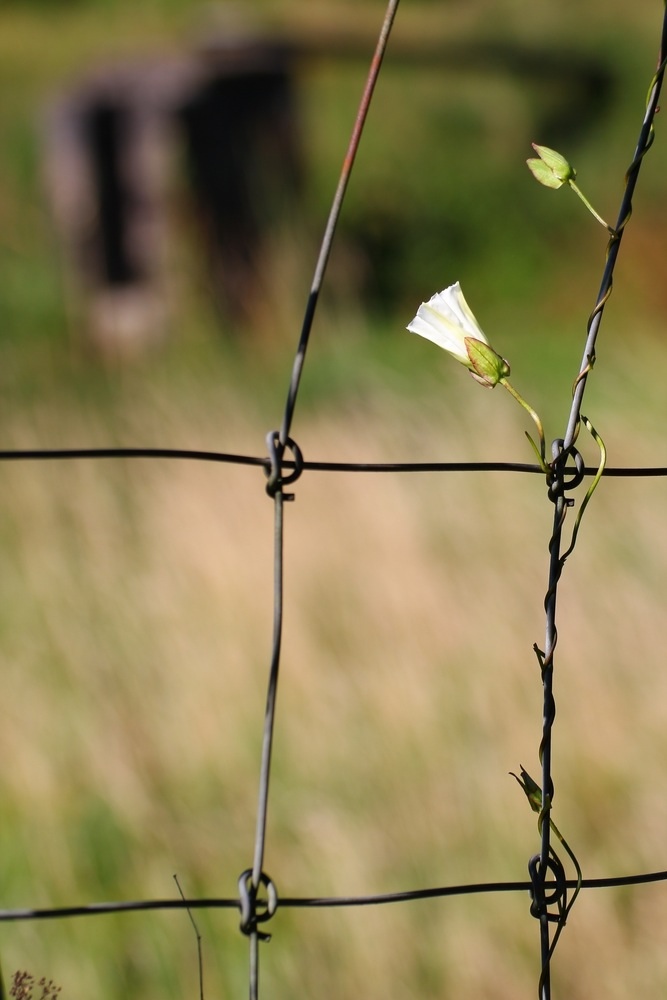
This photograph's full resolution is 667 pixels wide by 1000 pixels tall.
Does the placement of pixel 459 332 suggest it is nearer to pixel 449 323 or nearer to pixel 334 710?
pixel 449 323

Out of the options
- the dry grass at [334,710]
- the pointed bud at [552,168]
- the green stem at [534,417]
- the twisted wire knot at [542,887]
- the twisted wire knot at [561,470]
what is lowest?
the twisted wire knot at [542,887]

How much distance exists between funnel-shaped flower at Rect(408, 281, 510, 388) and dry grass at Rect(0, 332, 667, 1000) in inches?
34.1

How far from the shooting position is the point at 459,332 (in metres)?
0.61

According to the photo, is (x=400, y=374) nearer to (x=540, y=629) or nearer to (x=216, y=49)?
(x=540, y=629)

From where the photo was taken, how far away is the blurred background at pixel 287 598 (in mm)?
1328

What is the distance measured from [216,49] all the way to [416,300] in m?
1.35

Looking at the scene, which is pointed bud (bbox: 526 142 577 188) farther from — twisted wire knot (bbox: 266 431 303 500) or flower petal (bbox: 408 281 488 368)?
twisted wire knot (bbox: 266 431 303 500)

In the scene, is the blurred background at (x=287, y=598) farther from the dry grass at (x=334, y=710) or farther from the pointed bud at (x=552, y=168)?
the pointed bud at (x=552, y=168)

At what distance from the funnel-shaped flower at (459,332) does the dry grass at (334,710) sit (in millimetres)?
866

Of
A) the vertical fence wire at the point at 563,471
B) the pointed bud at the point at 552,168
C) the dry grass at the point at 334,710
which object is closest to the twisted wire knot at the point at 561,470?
the vertical fence wire at the point at 563,471

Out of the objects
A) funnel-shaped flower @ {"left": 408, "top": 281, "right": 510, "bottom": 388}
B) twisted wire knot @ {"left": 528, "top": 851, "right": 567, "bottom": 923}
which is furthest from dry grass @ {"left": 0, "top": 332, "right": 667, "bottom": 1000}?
funnel-shaped flower @ {"left": 408, "top": 281, "right": 510, "bottom": 388}

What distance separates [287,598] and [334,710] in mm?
379

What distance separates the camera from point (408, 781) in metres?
1.60

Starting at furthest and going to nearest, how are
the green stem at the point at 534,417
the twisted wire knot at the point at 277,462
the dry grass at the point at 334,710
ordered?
the dry grass at the point at 334,710 < the twisted wire knot at the point at 277,462 < the green stem at the point at 534,417
